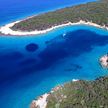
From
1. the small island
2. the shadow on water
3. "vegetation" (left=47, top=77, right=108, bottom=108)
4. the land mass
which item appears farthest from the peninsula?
"vegetation" (left=47, top=77, right=108, bottom=108)

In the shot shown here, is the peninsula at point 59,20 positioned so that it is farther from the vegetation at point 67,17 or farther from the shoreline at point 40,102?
the shoreline at point 40,102

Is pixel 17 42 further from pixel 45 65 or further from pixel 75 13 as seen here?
pixel 75 13

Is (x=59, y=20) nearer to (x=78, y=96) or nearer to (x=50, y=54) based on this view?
(x=50, y=54)

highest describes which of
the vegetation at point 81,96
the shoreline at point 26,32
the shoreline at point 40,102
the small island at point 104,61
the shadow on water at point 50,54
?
the shoreline at point 26,32

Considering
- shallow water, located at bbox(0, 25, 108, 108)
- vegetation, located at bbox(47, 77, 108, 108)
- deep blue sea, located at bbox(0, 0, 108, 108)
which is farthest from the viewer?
shallow water, located at bbox(0, 25, 108, 108)

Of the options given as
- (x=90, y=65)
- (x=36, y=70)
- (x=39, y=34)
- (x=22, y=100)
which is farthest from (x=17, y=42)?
(x=22, y=100)

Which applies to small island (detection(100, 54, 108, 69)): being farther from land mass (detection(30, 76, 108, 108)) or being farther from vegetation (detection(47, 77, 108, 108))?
vegetation (detection(47, 77, 108, 108))

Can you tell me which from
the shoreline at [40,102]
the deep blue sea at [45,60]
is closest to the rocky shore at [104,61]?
the deep blue sea at [45,60]
